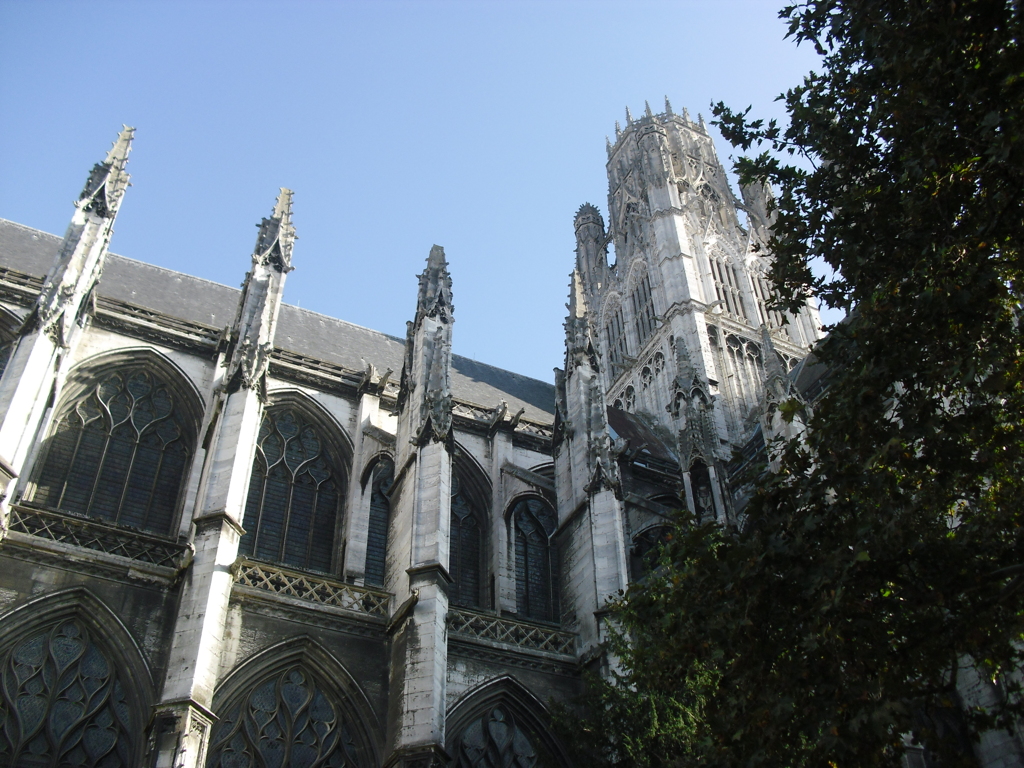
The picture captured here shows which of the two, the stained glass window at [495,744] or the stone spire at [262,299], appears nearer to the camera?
the stained glass window at [495,744]

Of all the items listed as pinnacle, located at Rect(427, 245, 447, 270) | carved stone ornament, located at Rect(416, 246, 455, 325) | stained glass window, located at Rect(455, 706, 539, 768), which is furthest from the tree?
pinnacle, located at Rect(427, 245, 447, 270)

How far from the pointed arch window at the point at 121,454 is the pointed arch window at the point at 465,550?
5.31 m

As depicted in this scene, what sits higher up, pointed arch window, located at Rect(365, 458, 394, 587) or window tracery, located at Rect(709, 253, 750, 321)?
window tracery, located at Rect(709, 253, 750, 321)

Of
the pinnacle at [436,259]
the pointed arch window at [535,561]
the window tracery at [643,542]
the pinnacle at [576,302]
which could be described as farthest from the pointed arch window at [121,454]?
the window tracery at [643,542]

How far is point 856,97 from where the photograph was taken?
27.0 ft

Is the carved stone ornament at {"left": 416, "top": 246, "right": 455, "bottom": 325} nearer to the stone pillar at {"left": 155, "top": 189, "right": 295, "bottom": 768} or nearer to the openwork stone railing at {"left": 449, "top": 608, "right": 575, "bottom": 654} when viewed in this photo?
the stone pillar at {"left": 155, "top": 189, "right": 295, "bottom": 768}

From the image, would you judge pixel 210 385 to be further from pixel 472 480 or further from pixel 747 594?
pixel 747 594

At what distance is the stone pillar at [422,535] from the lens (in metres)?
12.7

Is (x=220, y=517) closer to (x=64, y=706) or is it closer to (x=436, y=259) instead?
(x=64, y=706)

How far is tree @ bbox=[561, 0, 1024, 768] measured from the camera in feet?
20.8

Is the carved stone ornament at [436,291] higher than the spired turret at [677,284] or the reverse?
the reverse

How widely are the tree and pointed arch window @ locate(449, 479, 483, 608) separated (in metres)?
9.85

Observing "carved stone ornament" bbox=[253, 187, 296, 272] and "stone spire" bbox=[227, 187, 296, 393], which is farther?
"carved stone ornament" bbox=[253, 187, 296, 272]

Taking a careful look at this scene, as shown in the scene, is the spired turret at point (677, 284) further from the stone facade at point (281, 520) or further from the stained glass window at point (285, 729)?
the stained glass window at point (285, 729)
